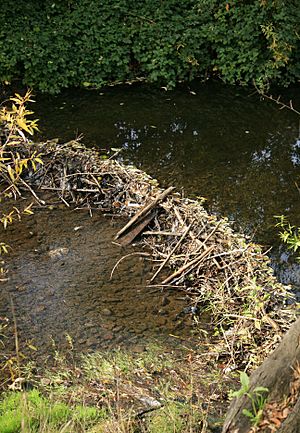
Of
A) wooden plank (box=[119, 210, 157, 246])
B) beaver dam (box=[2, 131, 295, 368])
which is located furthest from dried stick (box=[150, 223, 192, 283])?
wooden plank (box=[119, 210, 157, 246])

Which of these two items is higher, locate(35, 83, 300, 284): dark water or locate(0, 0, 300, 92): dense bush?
locate(0, 0, 300, 92): dense bush

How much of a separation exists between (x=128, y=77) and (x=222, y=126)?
9.16ft

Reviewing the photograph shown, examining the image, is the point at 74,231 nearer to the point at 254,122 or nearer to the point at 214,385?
the point at 214,385

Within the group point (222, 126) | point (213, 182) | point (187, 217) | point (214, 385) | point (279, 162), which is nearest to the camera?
point (214, 385)

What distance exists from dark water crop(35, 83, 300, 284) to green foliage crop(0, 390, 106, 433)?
3.16 meters

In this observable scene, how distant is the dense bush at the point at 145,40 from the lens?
11734 millimetres

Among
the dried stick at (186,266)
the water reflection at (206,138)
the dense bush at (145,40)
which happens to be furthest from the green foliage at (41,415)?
the dense bush at (145,40)

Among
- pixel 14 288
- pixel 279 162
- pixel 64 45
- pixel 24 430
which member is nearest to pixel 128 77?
pixel 64 45

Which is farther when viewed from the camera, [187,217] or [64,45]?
[64,45]

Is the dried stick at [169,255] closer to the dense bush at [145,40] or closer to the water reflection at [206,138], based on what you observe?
the water reflection at [206,138]

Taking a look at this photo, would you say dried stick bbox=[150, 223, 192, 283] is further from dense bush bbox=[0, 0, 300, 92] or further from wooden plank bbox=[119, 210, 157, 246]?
dense bush bbox=[0, 0, 300, 92]

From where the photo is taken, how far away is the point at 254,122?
10828 mm

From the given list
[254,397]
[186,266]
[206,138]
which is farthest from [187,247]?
[206,138]

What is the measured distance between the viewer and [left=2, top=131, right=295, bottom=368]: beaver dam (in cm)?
546
